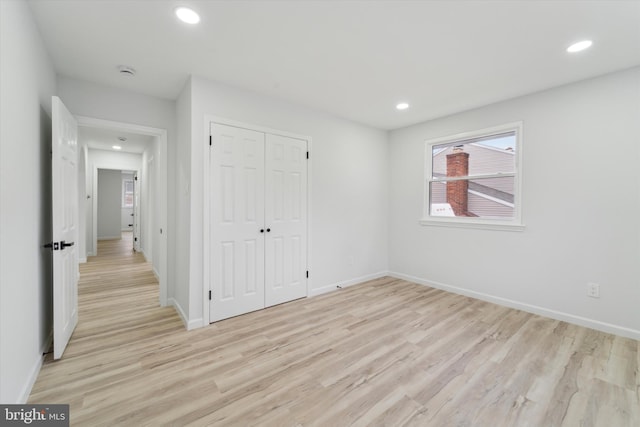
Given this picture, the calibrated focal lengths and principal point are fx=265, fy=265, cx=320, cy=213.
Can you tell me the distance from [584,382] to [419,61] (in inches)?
114

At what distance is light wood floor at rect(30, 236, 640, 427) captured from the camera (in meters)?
1.64

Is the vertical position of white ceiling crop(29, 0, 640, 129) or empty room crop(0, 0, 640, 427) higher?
white ceiling crop(29, 0, 640, 129)

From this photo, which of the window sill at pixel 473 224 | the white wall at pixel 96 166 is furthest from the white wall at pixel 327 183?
the white wall at pixel 96 166

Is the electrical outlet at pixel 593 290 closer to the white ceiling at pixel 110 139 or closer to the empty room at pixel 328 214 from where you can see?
the empty room at pixel 328 214

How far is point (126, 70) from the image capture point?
261 centimetres

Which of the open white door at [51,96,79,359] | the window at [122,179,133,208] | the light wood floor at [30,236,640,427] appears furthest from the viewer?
the window at [122,179,133,208]

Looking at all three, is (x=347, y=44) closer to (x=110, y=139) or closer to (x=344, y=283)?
(x=344, y=283)

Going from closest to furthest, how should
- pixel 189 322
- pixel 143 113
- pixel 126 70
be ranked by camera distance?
pixel 126 70
pixel 189 322
pixel 143 113

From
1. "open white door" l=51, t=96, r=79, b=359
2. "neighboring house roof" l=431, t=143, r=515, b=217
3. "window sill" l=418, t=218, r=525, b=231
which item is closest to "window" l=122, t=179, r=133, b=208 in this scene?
"open white door" l=51, t=96, r=79, b=359

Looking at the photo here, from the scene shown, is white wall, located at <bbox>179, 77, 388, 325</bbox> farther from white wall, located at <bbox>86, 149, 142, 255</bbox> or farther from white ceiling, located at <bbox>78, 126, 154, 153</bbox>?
white wall, located at <bbox>86, 149, 142, 255</bbox>

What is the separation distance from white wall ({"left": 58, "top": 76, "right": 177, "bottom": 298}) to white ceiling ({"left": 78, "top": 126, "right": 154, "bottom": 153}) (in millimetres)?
1772

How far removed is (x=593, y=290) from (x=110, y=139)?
789 centimetres

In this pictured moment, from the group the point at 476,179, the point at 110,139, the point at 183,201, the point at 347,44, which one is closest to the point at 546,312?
the point at 476,179

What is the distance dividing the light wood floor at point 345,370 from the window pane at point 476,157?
6.01 ft
